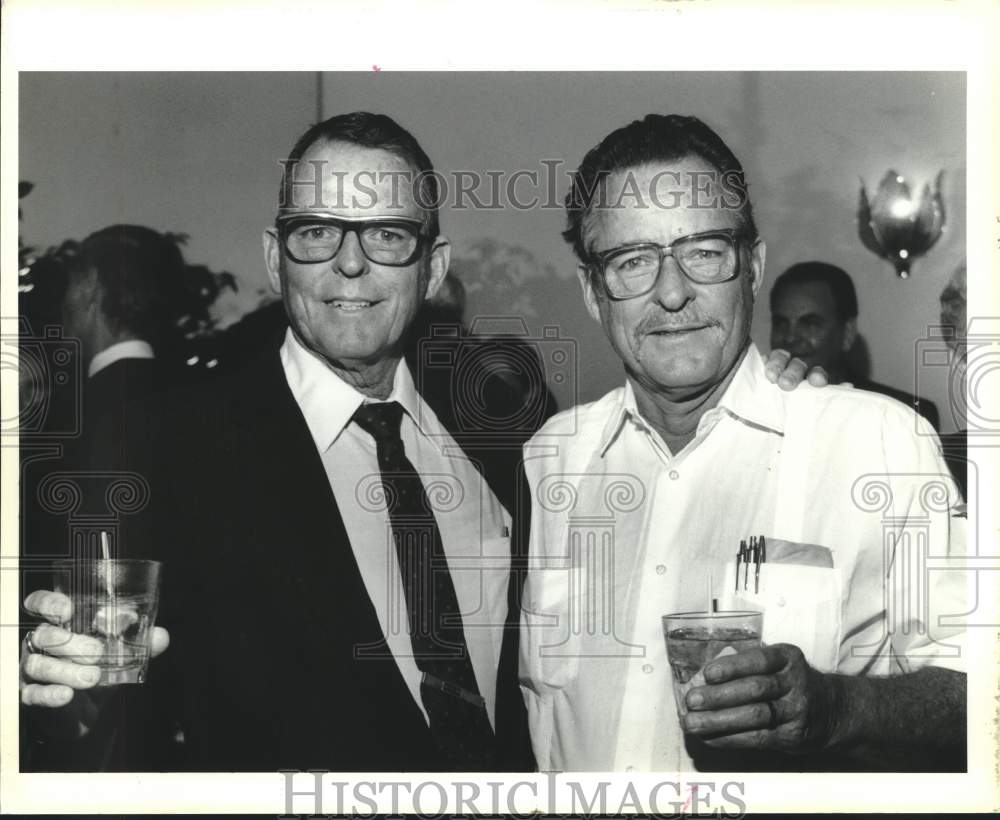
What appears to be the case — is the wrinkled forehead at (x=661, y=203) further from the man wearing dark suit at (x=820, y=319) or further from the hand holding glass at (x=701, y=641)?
the hand holding glass at (x=701, y=641)

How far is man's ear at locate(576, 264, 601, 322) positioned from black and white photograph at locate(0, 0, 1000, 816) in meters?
0.01

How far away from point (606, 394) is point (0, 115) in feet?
6.11

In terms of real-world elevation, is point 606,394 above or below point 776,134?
below

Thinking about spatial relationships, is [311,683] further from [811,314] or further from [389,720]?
[811,314]

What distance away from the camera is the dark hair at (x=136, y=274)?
364 cm

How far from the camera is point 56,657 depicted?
11.9 feet

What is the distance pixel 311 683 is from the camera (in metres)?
3.60

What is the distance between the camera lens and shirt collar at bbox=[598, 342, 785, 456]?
362 cm

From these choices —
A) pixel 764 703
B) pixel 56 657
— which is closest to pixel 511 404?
pixel 764 703

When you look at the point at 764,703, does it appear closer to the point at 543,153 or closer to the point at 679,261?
the point at 679,261

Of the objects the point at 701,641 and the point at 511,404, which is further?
the point at 511,404

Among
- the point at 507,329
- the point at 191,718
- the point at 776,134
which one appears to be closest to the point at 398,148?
the point at 507,329

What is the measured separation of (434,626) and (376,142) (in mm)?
1333

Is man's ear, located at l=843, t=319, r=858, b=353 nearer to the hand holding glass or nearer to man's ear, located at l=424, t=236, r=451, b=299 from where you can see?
the hand holding glass
